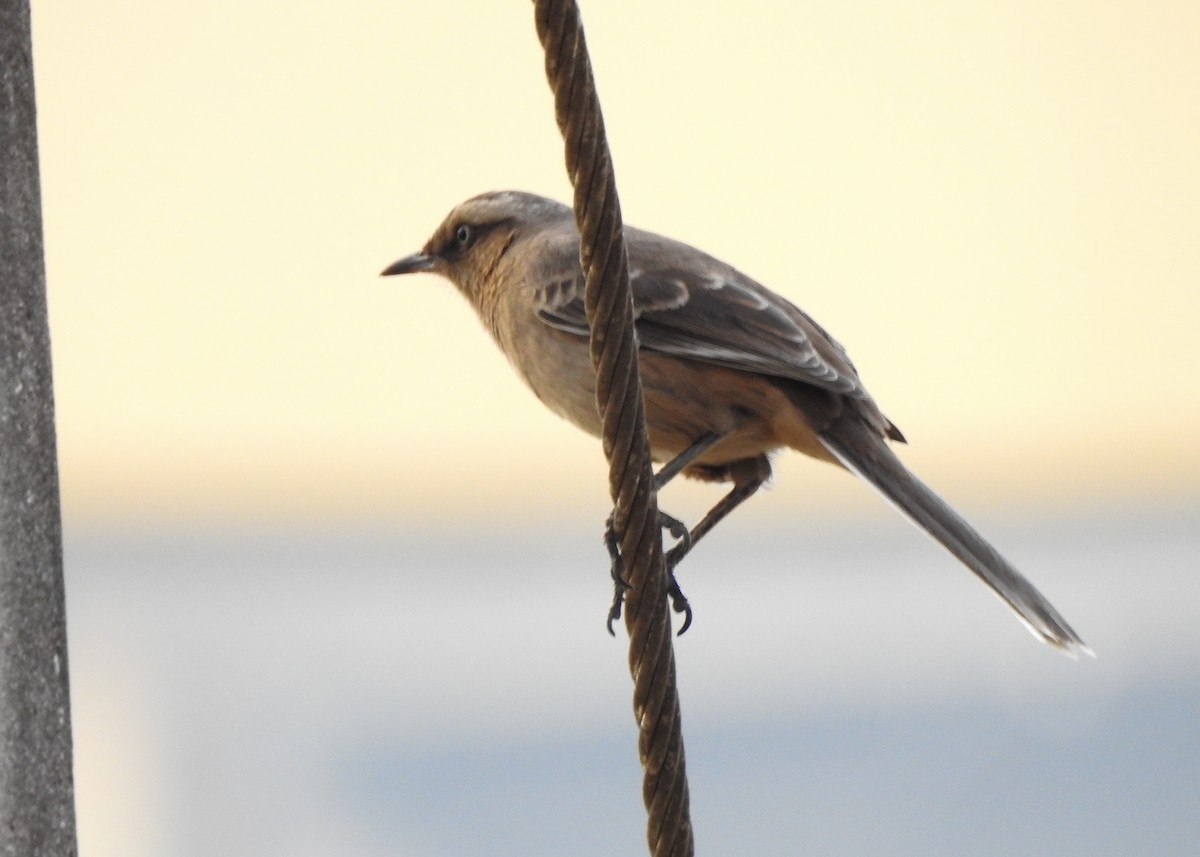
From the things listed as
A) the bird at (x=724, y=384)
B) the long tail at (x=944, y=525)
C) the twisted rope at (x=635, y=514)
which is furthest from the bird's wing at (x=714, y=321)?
the twisted rope at (x=635, y=514)

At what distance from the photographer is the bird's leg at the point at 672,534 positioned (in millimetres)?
3895

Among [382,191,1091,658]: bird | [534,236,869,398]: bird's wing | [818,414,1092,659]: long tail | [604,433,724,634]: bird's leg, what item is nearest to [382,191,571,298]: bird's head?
[382,191,1091,658]: bird

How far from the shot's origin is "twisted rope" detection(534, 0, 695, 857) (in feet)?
9.35

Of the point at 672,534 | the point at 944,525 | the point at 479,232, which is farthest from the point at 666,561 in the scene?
the point at 479,232

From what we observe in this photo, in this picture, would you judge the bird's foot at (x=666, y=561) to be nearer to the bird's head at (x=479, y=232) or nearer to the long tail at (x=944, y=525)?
the long tail at (x=944, y=525)

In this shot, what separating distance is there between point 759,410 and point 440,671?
9.57m

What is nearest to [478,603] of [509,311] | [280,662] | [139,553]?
[280,662]

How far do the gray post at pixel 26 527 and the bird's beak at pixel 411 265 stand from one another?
3.10 meters

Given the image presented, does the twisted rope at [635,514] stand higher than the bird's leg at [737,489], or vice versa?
the twisted rope at [635,514]

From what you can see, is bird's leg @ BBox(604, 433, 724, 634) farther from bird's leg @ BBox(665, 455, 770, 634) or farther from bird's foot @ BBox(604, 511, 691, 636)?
bird's leg @ BBox(665, 455, 770, 634)

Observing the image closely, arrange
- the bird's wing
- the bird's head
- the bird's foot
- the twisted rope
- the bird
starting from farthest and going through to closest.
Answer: the bird's head, the bird's wing, the bird, the bird's foot, the twisted rope

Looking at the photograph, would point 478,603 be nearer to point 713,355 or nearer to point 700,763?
point 700,763

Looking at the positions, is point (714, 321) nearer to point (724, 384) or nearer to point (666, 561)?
point (724, 384)

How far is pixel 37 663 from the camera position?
280cm
